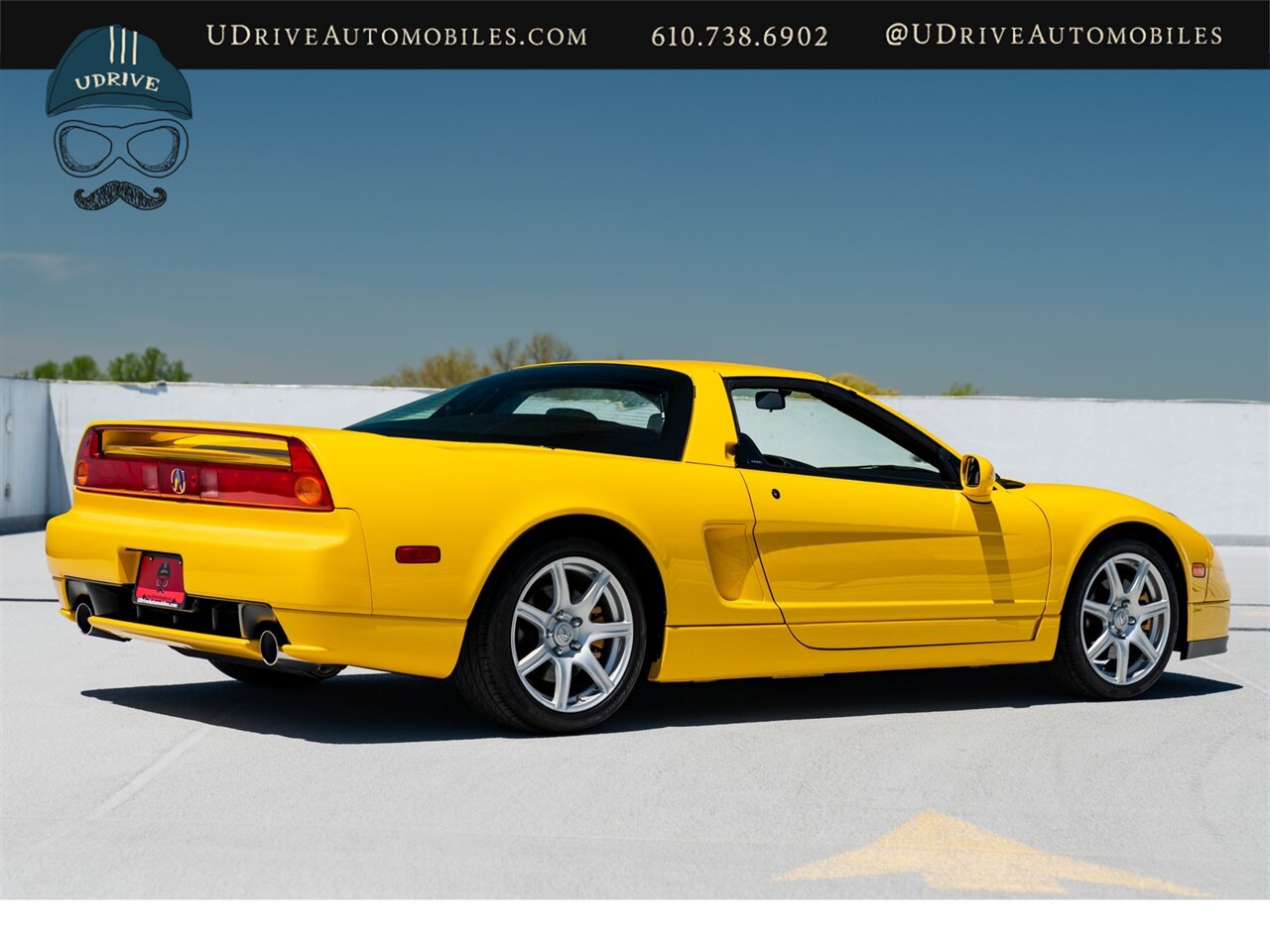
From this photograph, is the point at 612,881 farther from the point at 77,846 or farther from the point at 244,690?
the point at 244,690

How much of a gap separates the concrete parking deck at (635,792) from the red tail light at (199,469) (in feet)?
2.87

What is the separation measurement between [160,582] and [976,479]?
3.37 m

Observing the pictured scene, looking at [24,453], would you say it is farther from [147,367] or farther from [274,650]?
[147,367]

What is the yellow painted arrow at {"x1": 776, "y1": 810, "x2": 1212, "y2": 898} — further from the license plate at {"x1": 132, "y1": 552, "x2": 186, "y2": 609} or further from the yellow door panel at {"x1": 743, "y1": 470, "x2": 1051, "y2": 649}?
the license plate at {"x1": 132, "y1": 552, "x2": 186, "y2": 609}

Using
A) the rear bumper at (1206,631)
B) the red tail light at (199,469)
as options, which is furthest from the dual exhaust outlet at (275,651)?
the rear bumper at (1206,631)

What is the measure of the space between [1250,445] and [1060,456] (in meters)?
2.61

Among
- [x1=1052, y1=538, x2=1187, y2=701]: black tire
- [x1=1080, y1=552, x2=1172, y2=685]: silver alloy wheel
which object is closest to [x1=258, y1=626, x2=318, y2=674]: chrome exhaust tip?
[x1=1052, y1=538, x2=1187, y2=701]: black tire

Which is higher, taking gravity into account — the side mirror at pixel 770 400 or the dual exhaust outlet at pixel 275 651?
the side mirror at pixel 770 400

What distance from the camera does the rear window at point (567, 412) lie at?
6254 millimetres

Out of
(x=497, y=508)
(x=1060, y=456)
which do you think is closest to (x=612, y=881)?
(x=497, y=508)

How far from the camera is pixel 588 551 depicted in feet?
19.3

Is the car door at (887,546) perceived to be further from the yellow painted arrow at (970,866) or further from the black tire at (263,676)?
the black tire at (263,676)

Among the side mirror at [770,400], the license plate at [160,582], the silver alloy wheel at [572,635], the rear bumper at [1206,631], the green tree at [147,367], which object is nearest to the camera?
the license plate at [160,582]

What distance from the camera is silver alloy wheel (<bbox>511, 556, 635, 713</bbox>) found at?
5.82 metres
